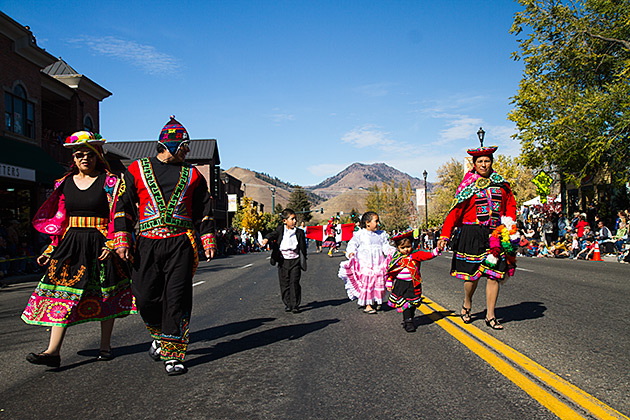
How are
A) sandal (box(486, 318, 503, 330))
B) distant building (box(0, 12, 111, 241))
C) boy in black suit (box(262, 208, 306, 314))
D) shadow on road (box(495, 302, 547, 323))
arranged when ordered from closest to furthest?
sandal (box(486, 318, 503, 330)) → shadow on road (box(495, 302, 547, 323)) → boy in black suit (box(262, 208, 306, 314)) → distant building (box(0, 12, 111, 241))

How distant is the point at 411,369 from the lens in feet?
15.5

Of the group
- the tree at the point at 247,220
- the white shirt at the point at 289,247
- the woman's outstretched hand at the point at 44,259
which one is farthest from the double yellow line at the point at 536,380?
the tree at the point at 247,220

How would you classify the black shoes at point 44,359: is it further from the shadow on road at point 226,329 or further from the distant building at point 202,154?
the distant building at point 202,154

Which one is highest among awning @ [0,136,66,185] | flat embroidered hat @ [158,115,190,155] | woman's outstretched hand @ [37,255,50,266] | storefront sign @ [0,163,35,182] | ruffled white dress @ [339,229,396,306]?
awning @ [0,136,66,185]

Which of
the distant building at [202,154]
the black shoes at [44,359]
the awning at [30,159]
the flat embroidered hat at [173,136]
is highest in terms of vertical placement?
the distant building at [202,154]

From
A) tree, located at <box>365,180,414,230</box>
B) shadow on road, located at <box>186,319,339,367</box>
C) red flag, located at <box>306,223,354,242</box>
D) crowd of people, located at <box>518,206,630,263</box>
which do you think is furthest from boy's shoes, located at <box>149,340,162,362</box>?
tree, located at <box>365,180,414,230</box>

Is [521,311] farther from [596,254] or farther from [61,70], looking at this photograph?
[61,70]

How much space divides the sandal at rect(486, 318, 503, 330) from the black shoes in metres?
4.73

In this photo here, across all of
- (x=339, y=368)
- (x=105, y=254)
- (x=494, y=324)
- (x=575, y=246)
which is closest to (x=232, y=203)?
(x=575, y=246)

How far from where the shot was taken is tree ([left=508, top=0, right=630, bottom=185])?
2491cm

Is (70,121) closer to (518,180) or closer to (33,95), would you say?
(33,95)

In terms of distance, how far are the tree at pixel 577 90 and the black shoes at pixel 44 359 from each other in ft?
82.2

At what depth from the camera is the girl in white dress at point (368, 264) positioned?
810 centimetres

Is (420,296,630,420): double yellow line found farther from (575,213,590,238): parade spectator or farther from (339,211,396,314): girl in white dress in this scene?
(575,213,590,238): parade spectator
